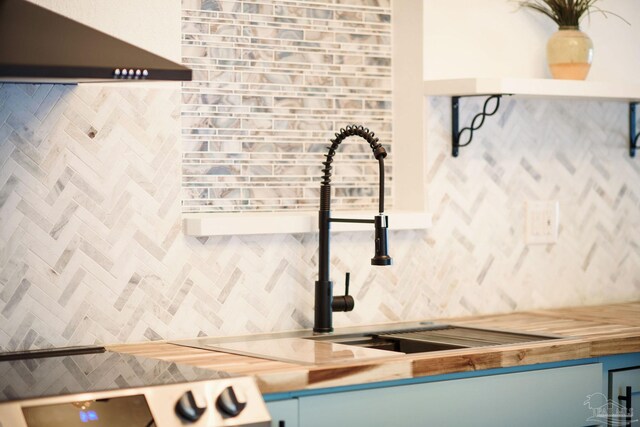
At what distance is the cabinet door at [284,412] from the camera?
2.24 m

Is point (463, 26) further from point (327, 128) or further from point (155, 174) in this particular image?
point (155, 174)

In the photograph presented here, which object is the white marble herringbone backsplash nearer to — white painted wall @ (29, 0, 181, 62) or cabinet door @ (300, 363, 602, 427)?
white painted wall @ (29, 0, 181, 62)

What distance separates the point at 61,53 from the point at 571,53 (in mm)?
1804

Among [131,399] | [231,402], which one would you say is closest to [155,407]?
[131,399]

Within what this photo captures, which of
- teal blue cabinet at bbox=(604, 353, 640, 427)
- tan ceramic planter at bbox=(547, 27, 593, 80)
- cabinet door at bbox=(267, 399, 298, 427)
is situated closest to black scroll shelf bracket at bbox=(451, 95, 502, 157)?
tan ceramic planter at bbox=(547, 27, 593, 80)

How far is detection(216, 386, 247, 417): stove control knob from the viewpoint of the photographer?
6.88 ft

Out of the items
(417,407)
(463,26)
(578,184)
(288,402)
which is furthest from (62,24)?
(578,184)

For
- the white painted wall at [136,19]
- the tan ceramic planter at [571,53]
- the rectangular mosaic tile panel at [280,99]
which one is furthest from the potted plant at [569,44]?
the white painted wall at [136,19]

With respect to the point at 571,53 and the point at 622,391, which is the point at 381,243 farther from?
the point at 571,53

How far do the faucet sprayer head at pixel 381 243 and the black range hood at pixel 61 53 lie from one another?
0.69 m

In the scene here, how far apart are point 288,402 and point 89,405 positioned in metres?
0.45

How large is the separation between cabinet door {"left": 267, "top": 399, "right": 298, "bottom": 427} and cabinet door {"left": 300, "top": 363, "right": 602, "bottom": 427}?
0.8 inches

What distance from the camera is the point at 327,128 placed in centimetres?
318

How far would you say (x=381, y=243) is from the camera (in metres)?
2.78
